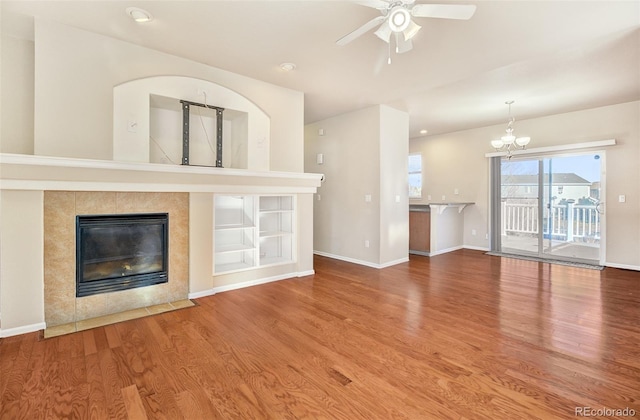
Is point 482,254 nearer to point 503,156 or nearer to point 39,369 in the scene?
point 503,156

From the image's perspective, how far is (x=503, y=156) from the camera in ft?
20.9

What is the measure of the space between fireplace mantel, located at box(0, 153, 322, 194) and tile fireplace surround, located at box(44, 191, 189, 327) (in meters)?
0.12

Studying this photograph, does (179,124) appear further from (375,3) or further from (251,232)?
(375,3)

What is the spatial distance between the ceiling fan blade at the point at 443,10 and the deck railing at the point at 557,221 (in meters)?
5.21

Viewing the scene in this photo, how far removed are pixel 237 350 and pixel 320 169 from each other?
4.28m

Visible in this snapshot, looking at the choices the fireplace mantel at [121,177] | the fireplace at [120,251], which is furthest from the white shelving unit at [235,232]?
the fireplace at [120,251]

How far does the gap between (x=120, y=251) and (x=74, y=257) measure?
0.38m

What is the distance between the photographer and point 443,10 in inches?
80.4

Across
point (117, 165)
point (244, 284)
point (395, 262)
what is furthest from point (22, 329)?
point (395, 262)

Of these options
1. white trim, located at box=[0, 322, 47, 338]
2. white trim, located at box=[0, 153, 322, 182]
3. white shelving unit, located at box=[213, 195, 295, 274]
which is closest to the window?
white shelving unit, located at box=[213, 195, 295, 274]

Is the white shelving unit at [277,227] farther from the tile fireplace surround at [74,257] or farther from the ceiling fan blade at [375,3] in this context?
the ceiling fan blade at [375,3]

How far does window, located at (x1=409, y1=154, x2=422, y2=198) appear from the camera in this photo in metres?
7.95

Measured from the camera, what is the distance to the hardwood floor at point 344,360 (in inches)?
67.1

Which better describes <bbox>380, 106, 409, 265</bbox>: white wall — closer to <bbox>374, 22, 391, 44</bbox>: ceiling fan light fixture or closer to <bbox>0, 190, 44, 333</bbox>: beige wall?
<bbox>374, 22, 391, 44</bbox>: ceiling fan light fixture
